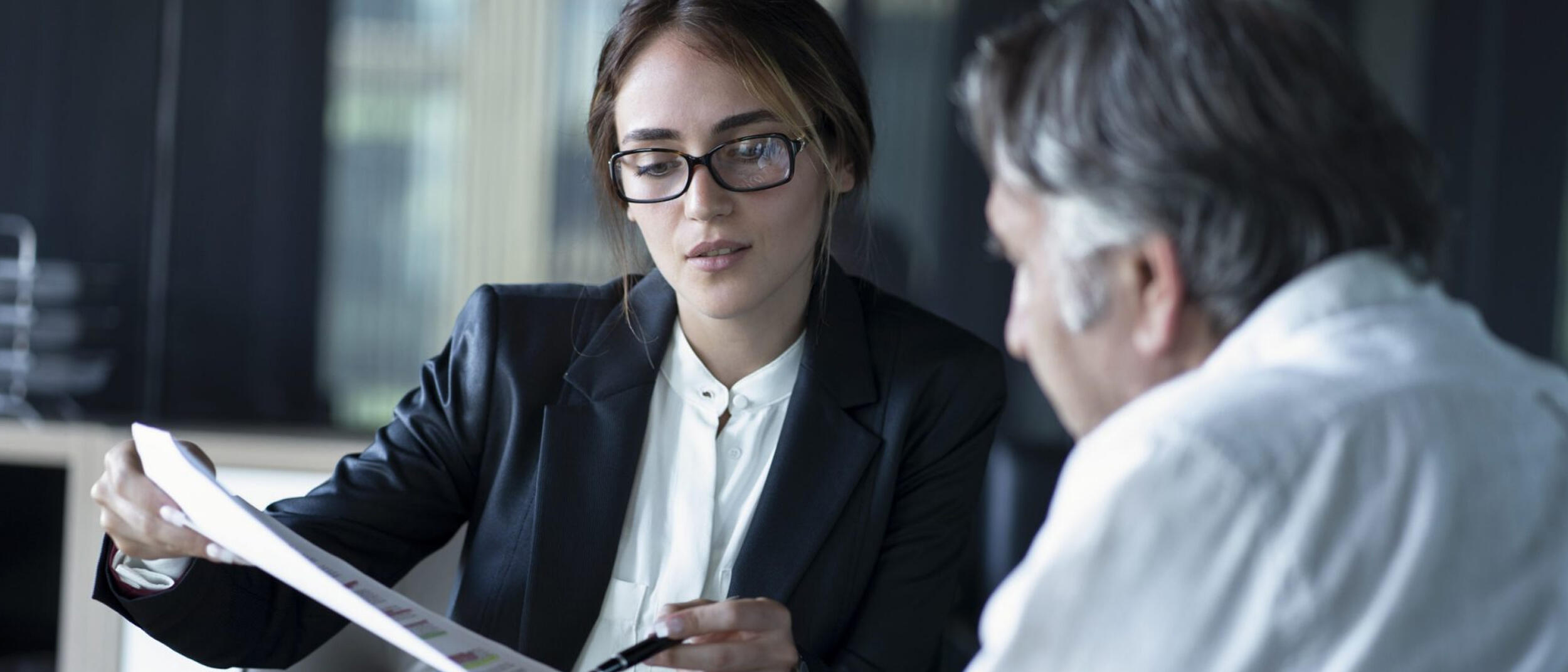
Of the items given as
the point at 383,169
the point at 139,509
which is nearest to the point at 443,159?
the point at 383,169

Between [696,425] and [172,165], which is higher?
[696,425]

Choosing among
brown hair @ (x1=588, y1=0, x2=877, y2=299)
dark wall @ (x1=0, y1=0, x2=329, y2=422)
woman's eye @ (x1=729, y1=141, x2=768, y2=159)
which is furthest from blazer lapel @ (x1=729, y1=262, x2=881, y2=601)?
dark wall @ (x1=0, y1=0, x2=329, y2=422)

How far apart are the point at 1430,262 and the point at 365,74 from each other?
11.4ft

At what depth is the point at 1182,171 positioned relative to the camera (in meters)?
0.72

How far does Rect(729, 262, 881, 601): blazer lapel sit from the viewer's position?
1.38 metres

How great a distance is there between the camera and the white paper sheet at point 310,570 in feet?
3.20

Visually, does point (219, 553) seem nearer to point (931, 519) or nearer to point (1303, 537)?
point (931, 519)

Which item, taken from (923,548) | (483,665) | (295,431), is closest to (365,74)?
(295,431)

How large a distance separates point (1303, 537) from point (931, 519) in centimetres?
83

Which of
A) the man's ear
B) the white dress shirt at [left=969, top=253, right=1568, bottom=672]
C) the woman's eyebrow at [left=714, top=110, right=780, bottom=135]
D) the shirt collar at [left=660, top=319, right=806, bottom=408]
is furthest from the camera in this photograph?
the shirt collar at [left=660, top=319, right=806, bottom=408]

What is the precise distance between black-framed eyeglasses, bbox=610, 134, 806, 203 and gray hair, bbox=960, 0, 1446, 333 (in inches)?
24.7

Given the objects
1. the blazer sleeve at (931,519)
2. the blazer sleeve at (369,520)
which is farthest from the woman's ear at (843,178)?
the blazer sleeve at (369,520)

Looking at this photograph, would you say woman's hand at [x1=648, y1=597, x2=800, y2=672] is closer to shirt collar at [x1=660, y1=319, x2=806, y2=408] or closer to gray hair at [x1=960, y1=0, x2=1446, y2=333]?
shirt collar at [x1=660, y1=319, x2=806, y2=408]

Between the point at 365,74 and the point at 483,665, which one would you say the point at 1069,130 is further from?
the point at 365,74
